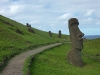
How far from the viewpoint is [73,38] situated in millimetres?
27984

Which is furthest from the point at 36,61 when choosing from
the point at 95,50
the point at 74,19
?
the point at 95,50

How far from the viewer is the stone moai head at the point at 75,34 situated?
90.6ft

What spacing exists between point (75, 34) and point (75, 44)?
1.32 m

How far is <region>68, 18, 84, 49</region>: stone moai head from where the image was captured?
27.6 m

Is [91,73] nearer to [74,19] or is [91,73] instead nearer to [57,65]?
[57,65]

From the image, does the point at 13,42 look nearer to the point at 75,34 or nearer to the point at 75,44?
the point at 75,34

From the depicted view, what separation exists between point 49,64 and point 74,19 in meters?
7.32

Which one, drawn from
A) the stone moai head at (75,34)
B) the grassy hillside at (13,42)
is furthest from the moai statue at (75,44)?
the grassy hillside at (13,42)

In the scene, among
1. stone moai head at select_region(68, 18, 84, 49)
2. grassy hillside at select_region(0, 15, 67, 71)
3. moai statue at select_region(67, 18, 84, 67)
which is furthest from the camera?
grassy hillside at select_region(0, 15, 67, 71)

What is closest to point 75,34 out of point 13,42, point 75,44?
point 75,44

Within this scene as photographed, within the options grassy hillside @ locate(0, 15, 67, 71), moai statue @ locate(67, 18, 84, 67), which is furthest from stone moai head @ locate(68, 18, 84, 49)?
grassy hillside @ locate(0, 15, 67, 71)

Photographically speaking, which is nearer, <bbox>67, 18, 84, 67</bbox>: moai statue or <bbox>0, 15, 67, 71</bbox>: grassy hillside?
<bbox>67, 18, 84, 67</bbox>: moai statue

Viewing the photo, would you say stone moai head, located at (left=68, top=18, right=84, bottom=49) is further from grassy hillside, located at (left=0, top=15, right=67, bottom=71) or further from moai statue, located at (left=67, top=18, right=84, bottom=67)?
grassy hillside, located at (left=0, top=15, right=67, bottom=71)

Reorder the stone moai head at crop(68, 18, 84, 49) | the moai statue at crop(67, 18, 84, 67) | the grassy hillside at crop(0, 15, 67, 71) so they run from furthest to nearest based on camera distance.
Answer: the grassy hillside at crop(0, 15, 67, 71), the stone moai head at crop(68, 18, 84, 49), the moai statue at crop(67, 18, 84, 67)
